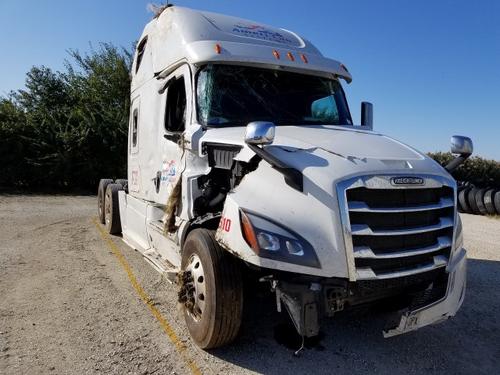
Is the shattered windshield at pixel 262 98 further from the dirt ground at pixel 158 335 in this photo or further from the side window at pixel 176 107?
the dirt ground at pixel 158 335

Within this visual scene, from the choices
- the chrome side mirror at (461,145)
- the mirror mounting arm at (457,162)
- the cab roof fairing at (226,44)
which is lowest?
the mirror mounting arm at (457,162)

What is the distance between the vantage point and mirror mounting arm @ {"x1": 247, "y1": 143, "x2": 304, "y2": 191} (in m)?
3.31

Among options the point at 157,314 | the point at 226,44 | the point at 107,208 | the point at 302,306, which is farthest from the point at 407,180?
the point at 107,208

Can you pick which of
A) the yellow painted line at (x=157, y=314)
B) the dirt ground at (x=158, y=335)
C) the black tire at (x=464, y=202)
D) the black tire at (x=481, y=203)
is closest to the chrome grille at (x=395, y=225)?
the dirt ground at (x=158, y=335)

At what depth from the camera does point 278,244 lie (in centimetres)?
314

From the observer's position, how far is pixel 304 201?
3266 millimetres

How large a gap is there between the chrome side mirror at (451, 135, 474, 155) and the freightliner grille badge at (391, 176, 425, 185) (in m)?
1.17

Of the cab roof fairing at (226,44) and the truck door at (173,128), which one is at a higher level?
the cab roof fairing at (226,44)

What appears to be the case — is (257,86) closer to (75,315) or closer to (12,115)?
(75,315)

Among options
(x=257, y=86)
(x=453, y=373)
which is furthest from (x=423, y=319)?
(x=257, y=86)

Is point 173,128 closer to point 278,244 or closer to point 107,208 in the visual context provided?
point 278,244

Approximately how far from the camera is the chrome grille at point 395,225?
3.20m

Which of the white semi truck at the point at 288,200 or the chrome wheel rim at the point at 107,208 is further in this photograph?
the chrome wheel rim at the point at 107,208

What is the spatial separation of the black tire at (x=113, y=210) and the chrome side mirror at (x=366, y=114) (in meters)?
5.60
